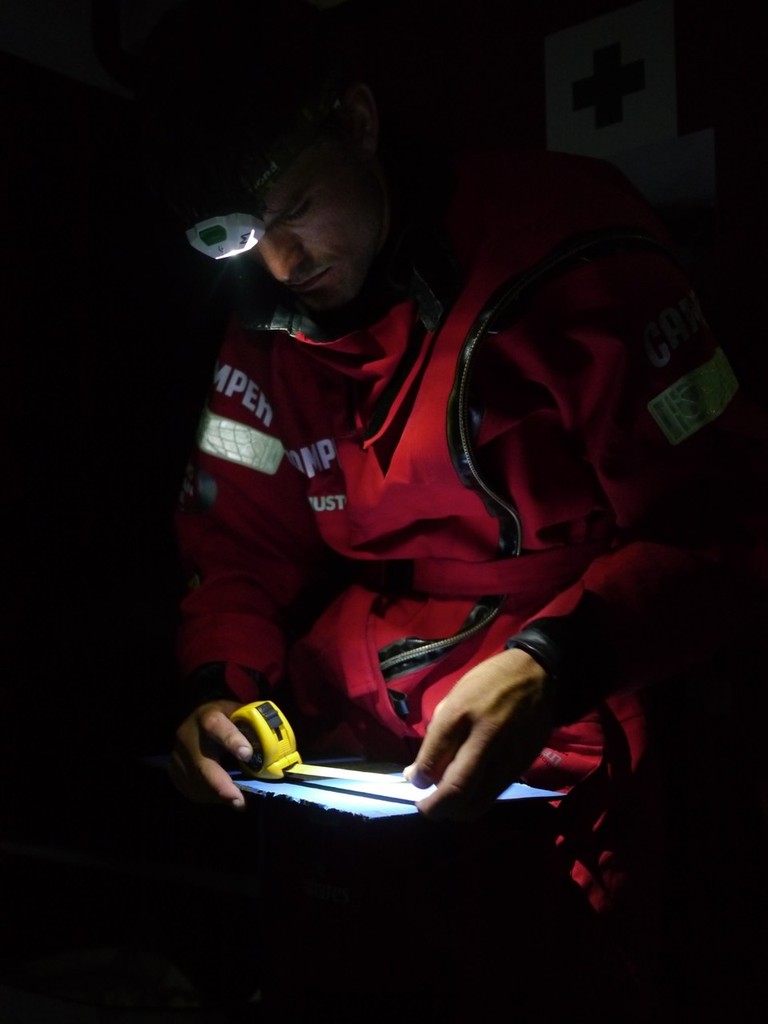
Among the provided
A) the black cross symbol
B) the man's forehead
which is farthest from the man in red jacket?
the black cross symbol

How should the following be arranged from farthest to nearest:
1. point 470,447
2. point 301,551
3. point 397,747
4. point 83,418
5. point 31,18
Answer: point 31,18
point 83,418
point 301,551
point 397,747
point 470,447

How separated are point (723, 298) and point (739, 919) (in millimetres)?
702

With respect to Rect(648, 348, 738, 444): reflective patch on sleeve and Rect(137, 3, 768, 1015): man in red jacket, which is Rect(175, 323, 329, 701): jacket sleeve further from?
Rect(648, 348, 738, 444): reflective patch on sleeve

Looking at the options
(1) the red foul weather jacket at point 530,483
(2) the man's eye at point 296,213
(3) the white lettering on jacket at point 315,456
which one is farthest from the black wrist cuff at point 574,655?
(2) the man's eye at point 296,213

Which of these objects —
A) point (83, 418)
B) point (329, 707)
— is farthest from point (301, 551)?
point (83, 418)

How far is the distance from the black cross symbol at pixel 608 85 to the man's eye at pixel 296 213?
19.4 inches

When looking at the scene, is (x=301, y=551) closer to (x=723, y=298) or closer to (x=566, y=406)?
(x=566, y=406)

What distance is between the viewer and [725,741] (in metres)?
1.18

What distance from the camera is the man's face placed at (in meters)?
1.05

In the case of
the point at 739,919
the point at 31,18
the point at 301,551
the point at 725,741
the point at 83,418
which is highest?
the point at 31,18

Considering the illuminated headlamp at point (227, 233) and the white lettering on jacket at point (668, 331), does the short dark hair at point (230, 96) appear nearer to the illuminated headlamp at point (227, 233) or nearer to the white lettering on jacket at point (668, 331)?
the illuminated headlamp at point (227, 233)

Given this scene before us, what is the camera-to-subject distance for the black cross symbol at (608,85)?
1.31 metres

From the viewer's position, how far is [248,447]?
127 centimetres

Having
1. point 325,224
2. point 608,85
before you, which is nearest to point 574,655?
point 325,224
